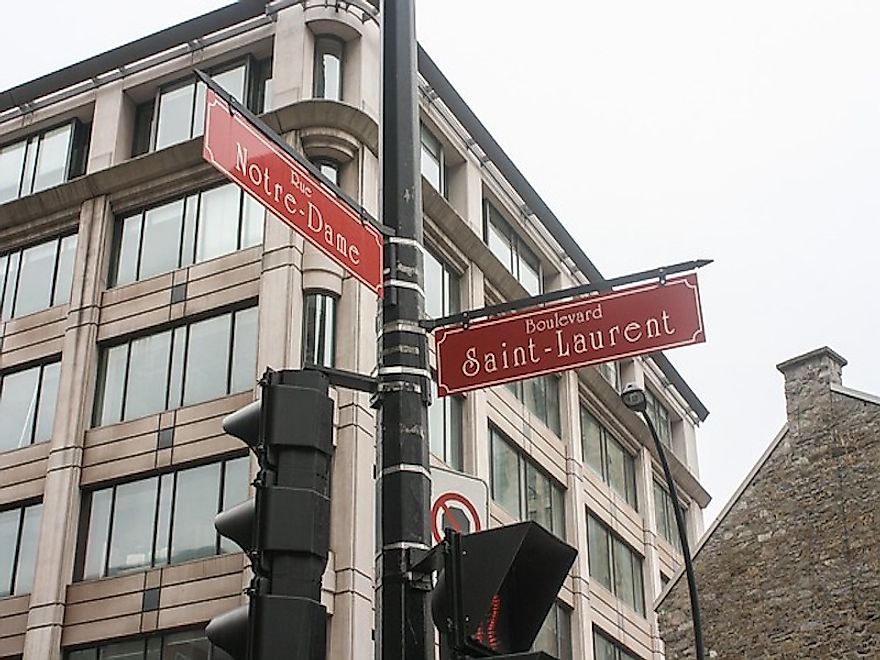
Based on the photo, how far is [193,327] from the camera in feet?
95.4

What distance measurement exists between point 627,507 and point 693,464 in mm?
8712

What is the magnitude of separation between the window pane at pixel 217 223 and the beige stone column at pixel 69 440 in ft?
9.70

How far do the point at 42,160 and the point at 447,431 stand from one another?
518 inches

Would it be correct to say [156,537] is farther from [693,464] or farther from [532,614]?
[693,464]

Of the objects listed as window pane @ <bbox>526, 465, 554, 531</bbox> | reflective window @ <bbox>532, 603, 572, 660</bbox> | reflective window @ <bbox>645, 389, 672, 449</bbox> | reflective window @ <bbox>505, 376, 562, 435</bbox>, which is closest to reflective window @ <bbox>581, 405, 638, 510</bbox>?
reflective window @ <bbox>505, 376, 562, 435</bbox>

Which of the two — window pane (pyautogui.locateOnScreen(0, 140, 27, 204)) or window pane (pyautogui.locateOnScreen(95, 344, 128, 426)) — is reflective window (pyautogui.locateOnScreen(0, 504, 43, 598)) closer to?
window pane (pyautogui.locateOnScreen(95, 344, 128, 426))

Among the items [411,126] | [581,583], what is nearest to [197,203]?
[581,583]

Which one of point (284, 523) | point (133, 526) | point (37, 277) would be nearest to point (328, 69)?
point (37, 277)

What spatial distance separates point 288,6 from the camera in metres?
31.1

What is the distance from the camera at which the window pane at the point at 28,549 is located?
94.1ft

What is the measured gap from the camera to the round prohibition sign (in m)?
7.05

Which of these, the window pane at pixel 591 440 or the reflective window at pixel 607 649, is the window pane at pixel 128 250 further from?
the reflective window at pixel 607 649

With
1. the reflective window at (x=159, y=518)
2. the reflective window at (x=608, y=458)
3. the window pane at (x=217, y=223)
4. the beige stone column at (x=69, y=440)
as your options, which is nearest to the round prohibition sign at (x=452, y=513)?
the reflective window at (x=159, y=518)

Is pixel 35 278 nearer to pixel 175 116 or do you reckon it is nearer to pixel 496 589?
pixel 175 116
